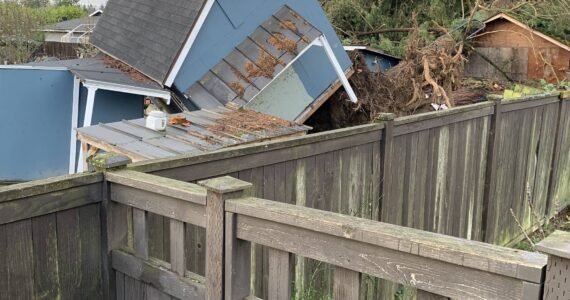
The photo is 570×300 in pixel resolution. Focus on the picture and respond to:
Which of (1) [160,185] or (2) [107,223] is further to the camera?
(2) [107,223]

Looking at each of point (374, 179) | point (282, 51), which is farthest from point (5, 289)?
point (282, 51)

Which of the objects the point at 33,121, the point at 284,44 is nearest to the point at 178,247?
the point at 284,44

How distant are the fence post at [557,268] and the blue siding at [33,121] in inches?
393

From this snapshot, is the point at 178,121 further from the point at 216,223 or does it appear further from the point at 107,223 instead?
the point at 216,223

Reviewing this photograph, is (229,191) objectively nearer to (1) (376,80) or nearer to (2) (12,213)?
(2) (12,213)

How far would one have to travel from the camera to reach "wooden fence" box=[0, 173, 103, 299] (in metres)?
2.38

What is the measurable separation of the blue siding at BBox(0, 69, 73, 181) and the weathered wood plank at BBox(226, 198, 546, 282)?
907cm

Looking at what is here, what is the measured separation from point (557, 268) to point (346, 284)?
74 centimetres

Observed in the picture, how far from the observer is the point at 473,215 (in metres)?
5.63

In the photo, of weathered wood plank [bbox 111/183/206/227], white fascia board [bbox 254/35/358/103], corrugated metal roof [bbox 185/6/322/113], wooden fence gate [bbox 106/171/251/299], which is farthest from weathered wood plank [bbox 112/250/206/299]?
white fascia board [bbox 254/35/358/103]

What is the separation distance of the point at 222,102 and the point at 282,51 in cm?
154

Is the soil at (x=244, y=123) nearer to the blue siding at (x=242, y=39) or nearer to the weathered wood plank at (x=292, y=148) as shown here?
the weathered wood plank at (x=292, y=148)

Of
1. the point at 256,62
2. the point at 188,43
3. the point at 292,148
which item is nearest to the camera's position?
the point at 292,148

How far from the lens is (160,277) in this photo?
8.55 ft
